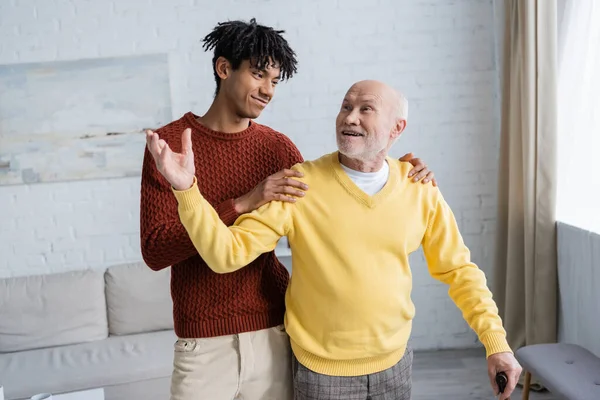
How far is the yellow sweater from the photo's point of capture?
1.37 meters

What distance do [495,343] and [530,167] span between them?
1.85m

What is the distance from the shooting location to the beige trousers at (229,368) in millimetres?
1439

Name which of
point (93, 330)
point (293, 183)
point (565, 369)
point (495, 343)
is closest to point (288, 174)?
point (293, 183)

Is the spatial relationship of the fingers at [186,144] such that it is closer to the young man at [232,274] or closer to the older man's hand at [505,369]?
the young man at [232,274]

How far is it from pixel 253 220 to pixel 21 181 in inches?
106

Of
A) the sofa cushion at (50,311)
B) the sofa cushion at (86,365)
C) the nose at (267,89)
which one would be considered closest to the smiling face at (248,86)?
the nose at (267,89)

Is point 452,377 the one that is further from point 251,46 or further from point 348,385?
point 251,46

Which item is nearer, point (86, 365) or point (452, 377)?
point (86, 365)

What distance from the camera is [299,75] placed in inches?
143

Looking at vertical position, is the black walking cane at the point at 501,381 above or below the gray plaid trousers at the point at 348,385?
above

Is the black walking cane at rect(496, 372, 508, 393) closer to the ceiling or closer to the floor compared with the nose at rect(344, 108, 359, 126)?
closer to the floor

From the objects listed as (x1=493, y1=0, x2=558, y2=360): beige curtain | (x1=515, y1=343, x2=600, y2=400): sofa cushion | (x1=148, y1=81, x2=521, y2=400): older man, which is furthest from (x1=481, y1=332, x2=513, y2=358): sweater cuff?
(x1=493, y1=0, x2=558, y2=360): beige curtain

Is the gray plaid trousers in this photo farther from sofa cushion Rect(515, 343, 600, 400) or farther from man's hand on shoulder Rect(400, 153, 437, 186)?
sofa cushion Rect(515, 343, 600, 400)

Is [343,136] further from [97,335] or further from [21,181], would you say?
[21,181]
